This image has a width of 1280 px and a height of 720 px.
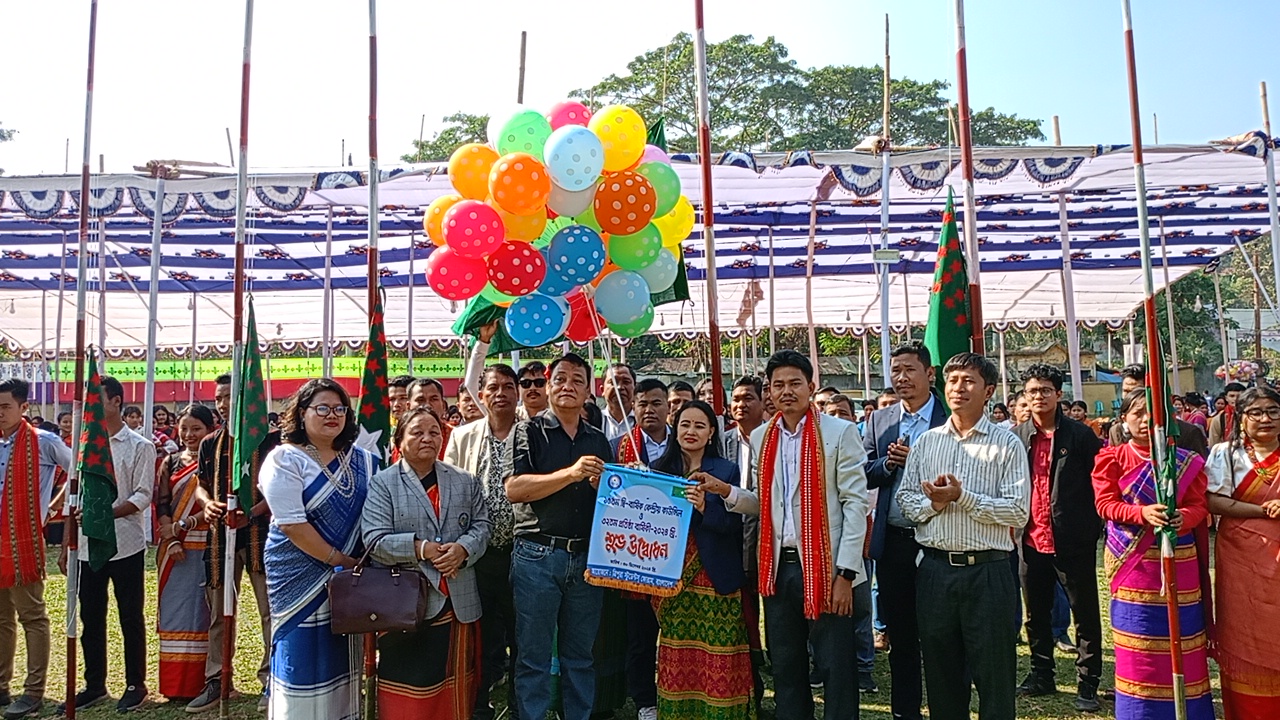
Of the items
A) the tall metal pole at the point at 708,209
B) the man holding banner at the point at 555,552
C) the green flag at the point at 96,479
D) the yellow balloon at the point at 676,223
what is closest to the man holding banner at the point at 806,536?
the tall metal pole at the point at 708,209

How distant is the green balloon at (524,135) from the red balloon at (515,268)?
43 centimetres

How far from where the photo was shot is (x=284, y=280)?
39.8ft

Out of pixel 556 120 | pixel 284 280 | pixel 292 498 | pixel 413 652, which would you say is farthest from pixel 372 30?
pixel 284 280

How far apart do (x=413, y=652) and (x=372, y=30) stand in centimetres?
295

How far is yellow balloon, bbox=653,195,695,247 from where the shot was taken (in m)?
5.04

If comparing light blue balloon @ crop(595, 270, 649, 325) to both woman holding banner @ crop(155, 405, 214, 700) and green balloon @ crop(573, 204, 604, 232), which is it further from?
woman holding banner @ crop(155, 405, 214, 700)

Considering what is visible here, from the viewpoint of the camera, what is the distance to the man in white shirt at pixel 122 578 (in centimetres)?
497

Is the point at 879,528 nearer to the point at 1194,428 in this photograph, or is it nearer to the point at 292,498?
the point at 292,498

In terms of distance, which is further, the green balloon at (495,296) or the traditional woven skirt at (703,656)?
the green balloon at (495,296)

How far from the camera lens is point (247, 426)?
4129 millimetres

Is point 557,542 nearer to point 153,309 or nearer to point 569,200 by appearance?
point 569,200

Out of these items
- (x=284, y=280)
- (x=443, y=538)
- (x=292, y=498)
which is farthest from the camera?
(x=284, y=280)

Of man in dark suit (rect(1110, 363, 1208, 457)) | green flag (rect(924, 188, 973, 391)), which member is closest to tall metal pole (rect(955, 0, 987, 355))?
green flag (rect(924, 188, 973, 391))

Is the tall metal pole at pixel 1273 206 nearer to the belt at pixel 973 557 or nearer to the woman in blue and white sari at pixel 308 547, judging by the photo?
the belt at pixel 973 557
